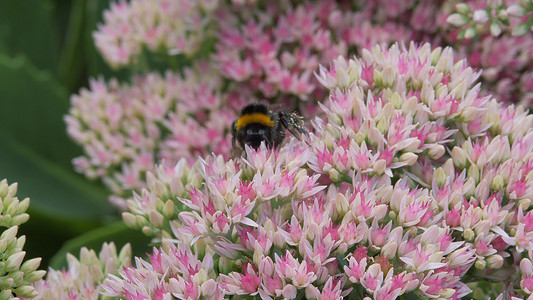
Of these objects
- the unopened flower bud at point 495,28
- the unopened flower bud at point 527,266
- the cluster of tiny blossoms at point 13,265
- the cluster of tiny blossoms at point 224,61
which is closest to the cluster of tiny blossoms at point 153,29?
the cluster of tiny blossoms at point 224,61

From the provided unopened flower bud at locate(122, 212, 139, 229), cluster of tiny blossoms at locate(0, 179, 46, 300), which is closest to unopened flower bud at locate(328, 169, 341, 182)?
unopened flower bud at locate(122, 212, 139, 229)

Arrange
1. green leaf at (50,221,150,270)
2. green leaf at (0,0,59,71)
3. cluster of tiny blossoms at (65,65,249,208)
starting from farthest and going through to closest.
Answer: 1. green leaf at (0,0,59,71)
2. cluster of tiny blossoms at (65,65,249,208)
3. green leaf at (50,221,150,270)

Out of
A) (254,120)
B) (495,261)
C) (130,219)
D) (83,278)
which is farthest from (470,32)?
(83,278)

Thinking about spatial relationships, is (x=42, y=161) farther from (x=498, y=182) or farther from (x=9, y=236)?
(x=498, y=182)

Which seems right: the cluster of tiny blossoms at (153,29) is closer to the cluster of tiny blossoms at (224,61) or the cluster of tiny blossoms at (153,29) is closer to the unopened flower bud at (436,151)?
the cluster of tiny blossoms at (224,61)

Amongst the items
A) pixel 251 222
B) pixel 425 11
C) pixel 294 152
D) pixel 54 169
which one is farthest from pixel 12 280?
pixel 425 11

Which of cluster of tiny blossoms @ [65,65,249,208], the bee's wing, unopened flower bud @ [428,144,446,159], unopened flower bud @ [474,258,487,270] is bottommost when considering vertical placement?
unopened flower bud @ [474,258,487,270]

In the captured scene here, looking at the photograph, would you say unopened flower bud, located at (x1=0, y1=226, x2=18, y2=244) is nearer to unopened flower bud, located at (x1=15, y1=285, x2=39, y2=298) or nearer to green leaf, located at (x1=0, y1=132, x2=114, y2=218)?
unopened flower bud, located at (x1=15, y1=285, x2=39, y2=298)
